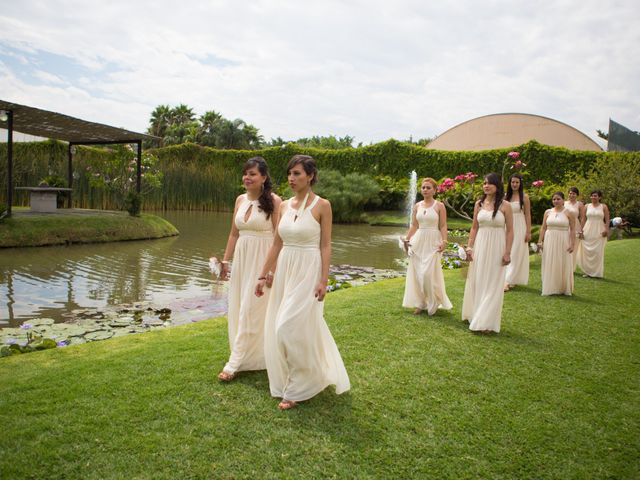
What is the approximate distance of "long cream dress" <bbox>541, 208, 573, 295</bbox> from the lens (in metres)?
8.33

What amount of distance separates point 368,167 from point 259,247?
28208mm

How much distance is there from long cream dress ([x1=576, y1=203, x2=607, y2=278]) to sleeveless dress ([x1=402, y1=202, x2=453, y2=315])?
5.06 m

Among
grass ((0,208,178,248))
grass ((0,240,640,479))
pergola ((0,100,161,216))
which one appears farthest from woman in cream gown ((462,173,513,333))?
pergola ((0,100,161,216))

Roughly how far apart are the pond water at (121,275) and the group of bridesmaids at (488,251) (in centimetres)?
312

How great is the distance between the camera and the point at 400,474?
9.39 ft

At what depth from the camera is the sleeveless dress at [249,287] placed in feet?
13.7

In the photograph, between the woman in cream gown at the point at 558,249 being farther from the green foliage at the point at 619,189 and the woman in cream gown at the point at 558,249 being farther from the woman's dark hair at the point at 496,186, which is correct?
the green foliage at the point at 619,189

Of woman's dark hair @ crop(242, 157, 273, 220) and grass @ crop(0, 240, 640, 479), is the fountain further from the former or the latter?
woman's dark hair @ crop(242, 157, 273, 220)

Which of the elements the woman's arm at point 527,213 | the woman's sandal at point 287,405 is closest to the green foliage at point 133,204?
the woman's arm at point 527,213

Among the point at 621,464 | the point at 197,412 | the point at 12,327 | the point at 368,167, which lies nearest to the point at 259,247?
the point at 197,412

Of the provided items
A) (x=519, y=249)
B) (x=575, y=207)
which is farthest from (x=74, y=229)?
(x=575, y=207)

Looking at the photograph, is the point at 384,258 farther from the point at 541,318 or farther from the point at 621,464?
the point at 621,464

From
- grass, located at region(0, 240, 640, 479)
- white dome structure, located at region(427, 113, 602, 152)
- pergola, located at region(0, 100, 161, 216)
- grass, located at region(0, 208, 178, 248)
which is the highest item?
white dome structure, located at region(427, 113, 602, 152)

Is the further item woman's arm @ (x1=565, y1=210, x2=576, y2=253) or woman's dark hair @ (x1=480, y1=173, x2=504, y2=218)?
woman's arm @ (x1=565, y1=210, x2=576, y2=253)
